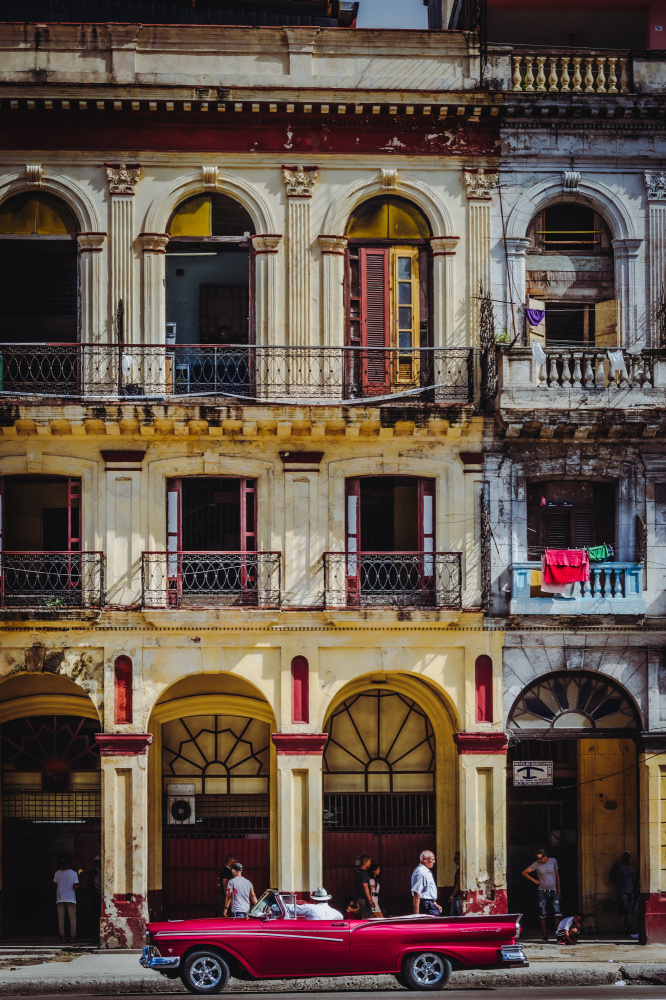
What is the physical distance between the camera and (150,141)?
26.9m

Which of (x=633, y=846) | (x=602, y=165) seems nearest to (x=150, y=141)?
(x=602, y=165)

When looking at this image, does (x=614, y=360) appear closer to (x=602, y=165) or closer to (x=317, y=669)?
(x=602, y=165)

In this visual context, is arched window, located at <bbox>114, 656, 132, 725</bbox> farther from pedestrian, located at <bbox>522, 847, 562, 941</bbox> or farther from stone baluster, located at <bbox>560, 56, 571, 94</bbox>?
stone baluster, located at <bbox>560, 56, 571, 94</bbox>

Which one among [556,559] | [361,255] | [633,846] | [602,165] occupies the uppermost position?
[602,165]

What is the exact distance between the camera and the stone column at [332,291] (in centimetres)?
2678

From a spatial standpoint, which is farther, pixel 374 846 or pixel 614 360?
pixel 374 846

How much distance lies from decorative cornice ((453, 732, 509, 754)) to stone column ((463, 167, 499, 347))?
25.0 ft

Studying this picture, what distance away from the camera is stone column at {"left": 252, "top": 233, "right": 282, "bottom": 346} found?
26.7 meters

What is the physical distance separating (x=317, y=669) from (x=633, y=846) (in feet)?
24.7

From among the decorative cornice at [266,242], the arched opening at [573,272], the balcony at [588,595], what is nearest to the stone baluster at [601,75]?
the arched opening at [573,272]

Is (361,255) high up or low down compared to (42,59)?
down

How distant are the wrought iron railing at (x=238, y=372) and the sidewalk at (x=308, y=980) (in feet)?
32.9

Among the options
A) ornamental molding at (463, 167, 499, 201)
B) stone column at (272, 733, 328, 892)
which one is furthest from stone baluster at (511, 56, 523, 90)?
stone column at (272, 733, 328, 892)

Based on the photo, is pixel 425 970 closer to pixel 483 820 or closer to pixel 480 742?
pixel 483 820
